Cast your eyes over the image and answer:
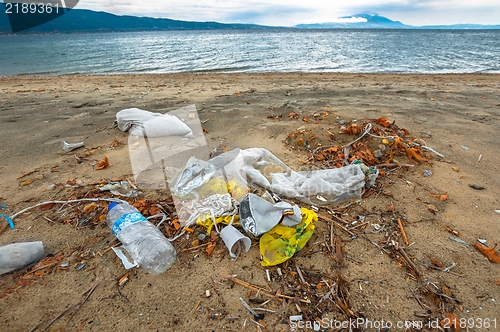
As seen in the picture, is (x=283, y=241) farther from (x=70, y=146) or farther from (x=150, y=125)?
(x=70, y=146)

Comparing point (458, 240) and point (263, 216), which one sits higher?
point (263, 216)

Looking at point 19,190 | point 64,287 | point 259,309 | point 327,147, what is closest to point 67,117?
point 19,190

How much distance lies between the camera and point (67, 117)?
19.3ft

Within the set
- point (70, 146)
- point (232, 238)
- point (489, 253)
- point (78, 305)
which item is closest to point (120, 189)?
point (78, 305)

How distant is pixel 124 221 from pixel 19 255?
0.81 m

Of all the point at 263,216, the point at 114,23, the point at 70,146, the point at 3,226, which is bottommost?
the point at 3,226

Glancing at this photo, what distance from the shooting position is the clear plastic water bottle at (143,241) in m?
2.10

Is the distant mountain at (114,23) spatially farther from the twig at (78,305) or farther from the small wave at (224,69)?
the twig at (78,305)

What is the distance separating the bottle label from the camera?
2.27 m

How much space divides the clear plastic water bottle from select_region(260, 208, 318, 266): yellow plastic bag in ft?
2.54

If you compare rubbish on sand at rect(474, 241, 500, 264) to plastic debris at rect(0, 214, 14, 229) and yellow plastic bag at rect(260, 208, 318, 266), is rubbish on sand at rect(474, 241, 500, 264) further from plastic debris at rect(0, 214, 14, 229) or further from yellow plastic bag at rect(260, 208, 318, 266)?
plastic debris at rect(0, 214, 14, 229)

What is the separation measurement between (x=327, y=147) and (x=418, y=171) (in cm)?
122

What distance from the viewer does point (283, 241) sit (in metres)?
2.19

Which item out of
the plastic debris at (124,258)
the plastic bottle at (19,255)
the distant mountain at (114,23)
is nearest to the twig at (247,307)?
the plastic debris at (124,258)
